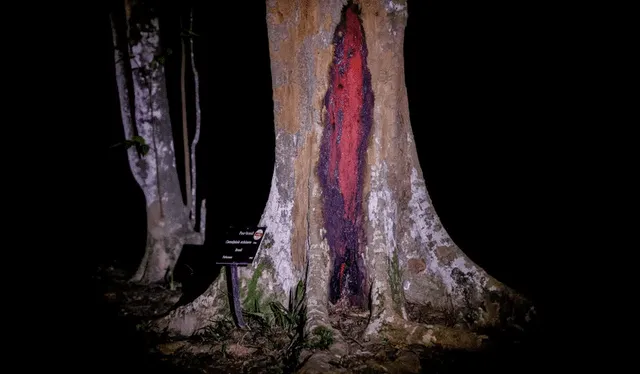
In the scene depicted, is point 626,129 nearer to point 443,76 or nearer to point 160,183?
point 443,76

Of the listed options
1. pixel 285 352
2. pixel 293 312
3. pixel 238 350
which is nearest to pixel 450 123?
pixel 293 312

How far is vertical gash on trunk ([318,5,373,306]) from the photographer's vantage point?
124 inches

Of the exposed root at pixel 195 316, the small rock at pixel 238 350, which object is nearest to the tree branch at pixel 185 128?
the exposed root at pixel 195 316

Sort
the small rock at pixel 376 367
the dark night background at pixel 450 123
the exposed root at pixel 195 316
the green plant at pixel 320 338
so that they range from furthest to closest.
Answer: the dark night background at pixel 450 123 → the exposed root at pixel 195 316 → the green plant at pixel 320 338 → the small rock at pixel 376 367

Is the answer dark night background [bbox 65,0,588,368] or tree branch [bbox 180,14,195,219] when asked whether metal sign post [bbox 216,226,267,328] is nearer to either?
tree branch [bbox 180,14,195,219]

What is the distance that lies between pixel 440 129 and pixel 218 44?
6915 millimetres

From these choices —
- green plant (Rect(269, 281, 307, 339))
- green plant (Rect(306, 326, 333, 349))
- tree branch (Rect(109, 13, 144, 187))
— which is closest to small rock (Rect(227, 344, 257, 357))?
green plant (Rect(269, 281, 307, 339))

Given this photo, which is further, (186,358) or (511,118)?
(511,118)

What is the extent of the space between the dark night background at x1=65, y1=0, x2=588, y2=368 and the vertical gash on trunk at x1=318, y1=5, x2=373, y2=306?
136 inches

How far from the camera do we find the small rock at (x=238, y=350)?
2852 mm

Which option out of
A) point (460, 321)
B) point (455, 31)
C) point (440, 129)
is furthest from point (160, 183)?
point (455, 31)

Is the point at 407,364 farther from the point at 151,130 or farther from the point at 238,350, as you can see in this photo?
the point at 151,130

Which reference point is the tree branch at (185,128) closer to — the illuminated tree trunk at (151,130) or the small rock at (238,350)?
the illuminated tree trunk at (151,130)

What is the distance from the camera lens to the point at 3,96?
10.7 meters
